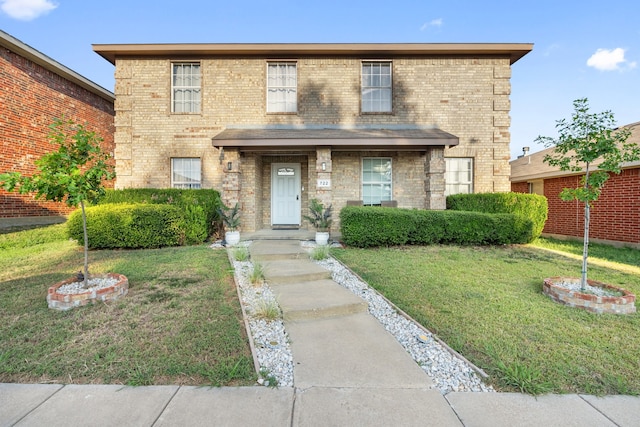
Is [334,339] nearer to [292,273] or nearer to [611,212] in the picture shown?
[292,273]

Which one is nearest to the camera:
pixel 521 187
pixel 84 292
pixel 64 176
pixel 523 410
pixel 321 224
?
pixel 523 410

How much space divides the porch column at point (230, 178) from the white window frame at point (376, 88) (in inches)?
185

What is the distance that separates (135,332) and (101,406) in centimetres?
106

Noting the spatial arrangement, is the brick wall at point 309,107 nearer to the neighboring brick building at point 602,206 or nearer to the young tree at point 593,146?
the neighboring brick building at point 602,206

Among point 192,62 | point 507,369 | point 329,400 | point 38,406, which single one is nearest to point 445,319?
point 507,369

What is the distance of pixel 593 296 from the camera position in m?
3.63

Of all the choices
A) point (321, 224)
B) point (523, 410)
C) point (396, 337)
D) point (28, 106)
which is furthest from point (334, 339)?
point (28, 106)

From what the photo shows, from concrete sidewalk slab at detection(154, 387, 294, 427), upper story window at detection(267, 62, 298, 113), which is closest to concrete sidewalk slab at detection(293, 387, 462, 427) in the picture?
concrete sidewalk slab at detection(154, 387, 294, 427)

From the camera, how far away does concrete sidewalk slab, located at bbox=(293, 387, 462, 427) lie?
1.91m

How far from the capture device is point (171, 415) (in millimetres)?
1937

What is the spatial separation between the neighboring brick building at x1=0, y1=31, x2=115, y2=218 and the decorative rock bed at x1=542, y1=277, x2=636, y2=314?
13.4m

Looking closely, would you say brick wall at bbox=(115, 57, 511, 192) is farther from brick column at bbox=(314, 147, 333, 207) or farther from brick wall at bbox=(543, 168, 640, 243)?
brick wall at bbox=(543, 168, 640, 243)

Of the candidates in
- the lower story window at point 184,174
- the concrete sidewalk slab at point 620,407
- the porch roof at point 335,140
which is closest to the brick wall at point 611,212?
the porch roof at point 335,140

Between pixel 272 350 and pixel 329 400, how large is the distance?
0.87 metres
